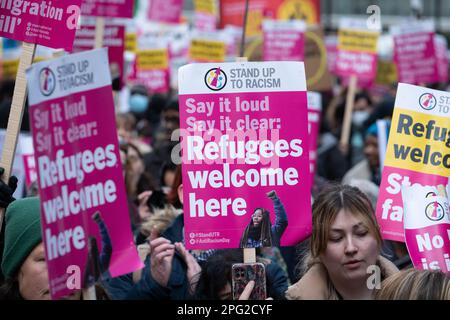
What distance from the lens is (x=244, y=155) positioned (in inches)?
185

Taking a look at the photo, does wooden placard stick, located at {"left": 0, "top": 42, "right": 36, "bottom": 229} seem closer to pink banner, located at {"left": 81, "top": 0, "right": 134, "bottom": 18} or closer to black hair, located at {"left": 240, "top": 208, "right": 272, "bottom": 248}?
black hair, located at {"left": 240, "top": 208, "right": 272, "bottom": 248}

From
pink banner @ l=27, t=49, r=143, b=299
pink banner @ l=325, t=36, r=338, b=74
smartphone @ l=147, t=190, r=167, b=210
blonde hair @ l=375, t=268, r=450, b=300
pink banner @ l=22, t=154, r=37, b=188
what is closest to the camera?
blonde hair @ l=375, t=268, r=450, b=300

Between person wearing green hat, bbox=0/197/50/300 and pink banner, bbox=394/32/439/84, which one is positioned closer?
person wearing green hat, bbox=0/197/50/300

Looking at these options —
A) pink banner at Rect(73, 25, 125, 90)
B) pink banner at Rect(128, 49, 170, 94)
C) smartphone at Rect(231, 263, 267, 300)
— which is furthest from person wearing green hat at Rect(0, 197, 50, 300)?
pink banner at Rect(128, 49, 170, 94)

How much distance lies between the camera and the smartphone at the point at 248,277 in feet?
15.2

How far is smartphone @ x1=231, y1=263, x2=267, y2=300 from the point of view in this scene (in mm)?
4629

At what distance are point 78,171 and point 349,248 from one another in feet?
4.23

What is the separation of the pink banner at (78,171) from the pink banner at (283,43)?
28.2ft

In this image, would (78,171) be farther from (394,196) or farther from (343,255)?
(394,196)

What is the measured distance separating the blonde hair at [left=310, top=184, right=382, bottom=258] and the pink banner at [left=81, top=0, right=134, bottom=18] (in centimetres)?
379

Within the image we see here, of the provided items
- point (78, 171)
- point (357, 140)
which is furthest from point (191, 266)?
point (357, 140)

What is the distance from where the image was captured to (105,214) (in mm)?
4168

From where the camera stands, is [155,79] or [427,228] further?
[155,79]

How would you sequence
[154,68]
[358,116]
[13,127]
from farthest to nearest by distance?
1. [358,116]
2. [154,68]
3. [13,127]
